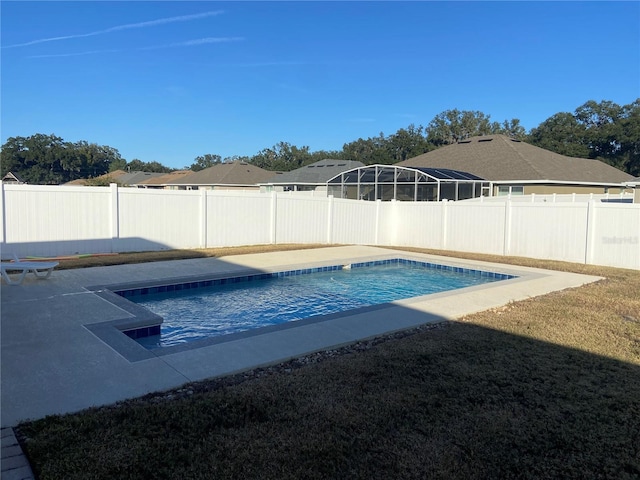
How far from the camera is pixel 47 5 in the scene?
13227 millimetres

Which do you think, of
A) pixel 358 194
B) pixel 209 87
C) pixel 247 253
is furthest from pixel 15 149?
pixel 247 253

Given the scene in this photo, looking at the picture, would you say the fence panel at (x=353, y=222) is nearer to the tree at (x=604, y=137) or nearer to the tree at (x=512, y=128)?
the tree at (x=604, y=137)

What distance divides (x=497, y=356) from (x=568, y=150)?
1996 inches

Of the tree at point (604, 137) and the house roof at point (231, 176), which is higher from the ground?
the tree at point (604, 137)

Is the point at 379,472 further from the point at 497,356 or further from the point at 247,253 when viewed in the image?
the point at 247,253

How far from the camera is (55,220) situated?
39.9 ft

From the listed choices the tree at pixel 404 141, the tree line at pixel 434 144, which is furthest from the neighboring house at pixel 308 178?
the tree at pixel 404 141

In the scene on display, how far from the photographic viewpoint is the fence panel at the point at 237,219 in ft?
49.2

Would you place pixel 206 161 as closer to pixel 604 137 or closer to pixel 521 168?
pixel 604 137

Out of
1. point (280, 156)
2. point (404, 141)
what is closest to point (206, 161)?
point (280, 156)

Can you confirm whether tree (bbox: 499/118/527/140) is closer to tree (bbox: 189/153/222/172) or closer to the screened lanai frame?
the screened lanai frame

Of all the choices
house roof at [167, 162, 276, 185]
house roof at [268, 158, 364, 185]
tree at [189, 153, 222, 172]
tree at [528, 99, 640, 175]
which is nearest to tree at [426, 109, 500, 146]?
tree at [528, 99, 640, 175]

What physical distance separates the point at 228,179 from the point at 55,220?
30.2 m

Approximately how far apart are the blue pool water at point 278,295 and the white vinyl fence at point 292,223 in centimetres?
331
